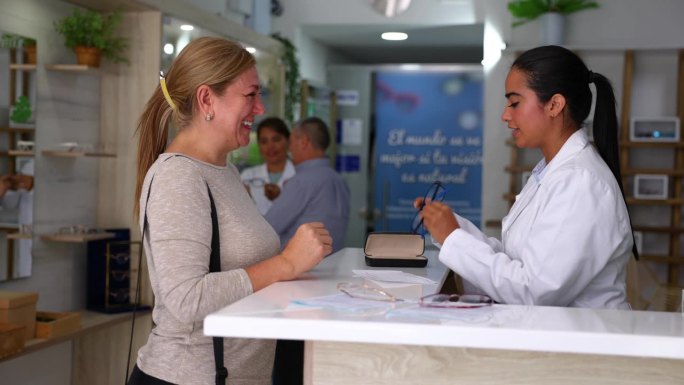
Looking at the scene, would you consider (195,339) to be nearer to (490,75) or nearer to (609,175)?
(609,175)

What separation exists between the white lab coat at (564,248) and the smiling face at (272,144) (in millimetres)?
3822

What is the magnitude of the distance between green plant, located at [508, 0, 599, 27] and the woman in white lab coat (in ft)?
6.64

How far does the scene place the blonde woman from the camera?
202cm

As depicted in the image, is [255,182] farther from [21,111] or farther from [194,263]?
[194,263]

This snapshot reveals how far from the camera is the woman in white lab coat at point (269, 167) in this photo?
19.6 feet

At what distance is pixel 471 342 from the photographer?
5.37 feet

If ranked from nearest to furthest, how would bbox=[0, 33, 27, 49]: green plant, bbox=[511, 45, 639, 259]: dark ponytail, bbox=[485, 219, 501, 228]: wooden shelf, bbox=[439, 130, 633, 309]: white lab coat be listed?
bbox=[439, 130, 633, 309]: white lab coat
bbox=[511, 45, 639, 259]: dark ponytail
bbox=[0, 33, 27, 49]: green plant
bbox=[485, 219, 501, 228]: wooden shelf

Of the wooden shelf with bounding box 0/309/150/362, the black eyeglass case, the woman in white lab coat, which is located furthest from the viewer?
the woman in white lab coat

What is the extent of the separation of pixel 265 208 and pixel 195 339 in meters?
3.87

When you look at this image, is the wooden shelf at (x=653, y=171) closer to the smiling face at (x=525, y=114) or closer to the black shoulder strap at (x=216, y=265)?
the smiling face at (x=525, y=114)

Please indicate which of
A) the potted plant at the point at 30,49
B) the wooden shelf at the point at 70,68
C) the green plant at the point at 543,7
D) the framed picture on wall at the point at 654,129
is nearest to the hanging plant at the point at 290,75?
the green plant at the point at 543,7

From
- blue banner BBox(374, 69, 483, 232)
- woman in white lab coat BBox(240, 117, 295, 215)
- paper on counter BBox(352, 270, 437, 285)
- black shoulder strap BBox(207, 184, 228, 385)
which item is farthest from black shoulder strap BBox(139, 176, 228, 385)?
blue banner BBox(374, 69, 483, 232)

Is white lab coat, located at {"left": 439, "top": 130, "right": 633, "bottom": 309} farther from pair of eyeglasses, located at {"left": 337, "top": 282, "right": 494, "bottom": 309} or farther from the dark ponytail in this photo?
pair of eyeglasses, located at {"left": 337, "top": 282, "right": 494, "bottom": 309}

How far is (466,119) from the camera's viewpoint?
8719mm
